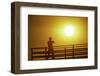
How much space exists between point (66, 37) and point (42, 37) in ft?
0.67

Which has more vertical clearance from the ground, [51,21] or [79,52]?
[51,21]

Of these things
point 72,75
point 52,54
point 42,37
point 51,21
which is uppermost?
point 51,21

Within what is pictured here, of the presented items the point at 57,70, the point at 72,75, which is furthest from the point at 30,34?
the point at 72,75

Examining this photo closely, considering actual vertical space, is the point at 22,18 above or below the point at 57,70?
above

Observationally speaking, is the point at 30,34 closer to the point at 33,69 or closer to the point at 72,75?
the point at 33,69

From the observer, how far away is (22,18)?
67.7 inches

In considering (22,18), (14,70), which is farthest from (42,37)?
(14,70)

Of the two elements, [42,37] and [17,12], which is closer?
[17,12]

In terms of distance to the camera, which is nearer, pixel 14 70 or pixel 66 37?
pixel 14 70

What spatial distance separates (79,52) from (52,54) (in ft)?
0.80

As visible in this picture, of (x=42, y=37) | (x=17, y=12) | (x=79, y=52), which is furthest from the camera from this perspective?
(x=79, y=52)

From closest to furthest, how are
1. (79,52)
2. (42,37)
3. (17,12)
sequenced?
(17,12) < (42,37) < (79,52)

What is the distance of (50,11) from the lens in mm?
1815

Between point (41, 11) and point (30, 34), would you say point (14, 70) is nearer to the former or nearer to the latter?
point (30, 34)
